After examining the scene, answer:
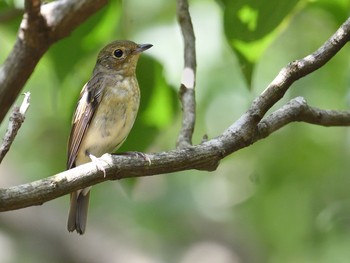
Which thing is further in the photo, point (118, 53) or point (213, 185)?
point (213, 185)

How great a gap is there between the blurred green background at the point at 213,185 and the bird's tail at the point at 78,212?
1273 mm

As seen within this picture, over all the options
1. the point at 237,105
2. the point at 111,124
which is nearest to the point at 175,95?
the point at 111,124

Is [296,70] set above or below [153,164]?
above

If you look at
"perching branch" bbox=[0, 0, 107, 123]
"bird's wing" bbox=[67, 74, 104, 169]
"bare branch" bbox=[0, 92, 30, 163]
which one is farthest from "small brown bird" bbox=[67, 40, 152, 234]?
"bare branch" bbox=[0, 92, 30, 163]

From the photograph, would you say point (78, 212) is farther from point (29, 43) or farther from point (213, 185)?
point (213, 185)

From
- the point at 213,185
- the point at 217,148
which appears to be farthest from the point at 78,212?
the point at 213,185

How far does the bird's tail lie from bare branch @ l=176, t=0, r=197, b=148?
3.68 ft

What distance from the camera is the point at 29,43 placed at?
3.96 meters

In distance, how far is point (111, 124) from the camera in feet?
15.6

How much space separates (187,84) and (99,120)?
2.71 feet

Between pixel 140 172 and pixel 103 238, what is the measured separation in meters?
3.72

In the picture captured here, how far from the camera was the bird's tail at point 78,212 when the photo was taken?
480 cm

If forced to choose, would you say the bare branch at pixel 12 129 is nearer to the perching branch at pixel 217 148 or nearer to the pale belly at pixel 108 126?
the perching branch at pixel 217 148

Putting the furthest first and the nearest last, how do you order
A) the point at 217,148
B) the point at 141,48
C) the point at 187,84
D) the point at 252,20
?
the point at 141,48 → the point at 187,84 → the point at 252,20 → the point at 217,148
